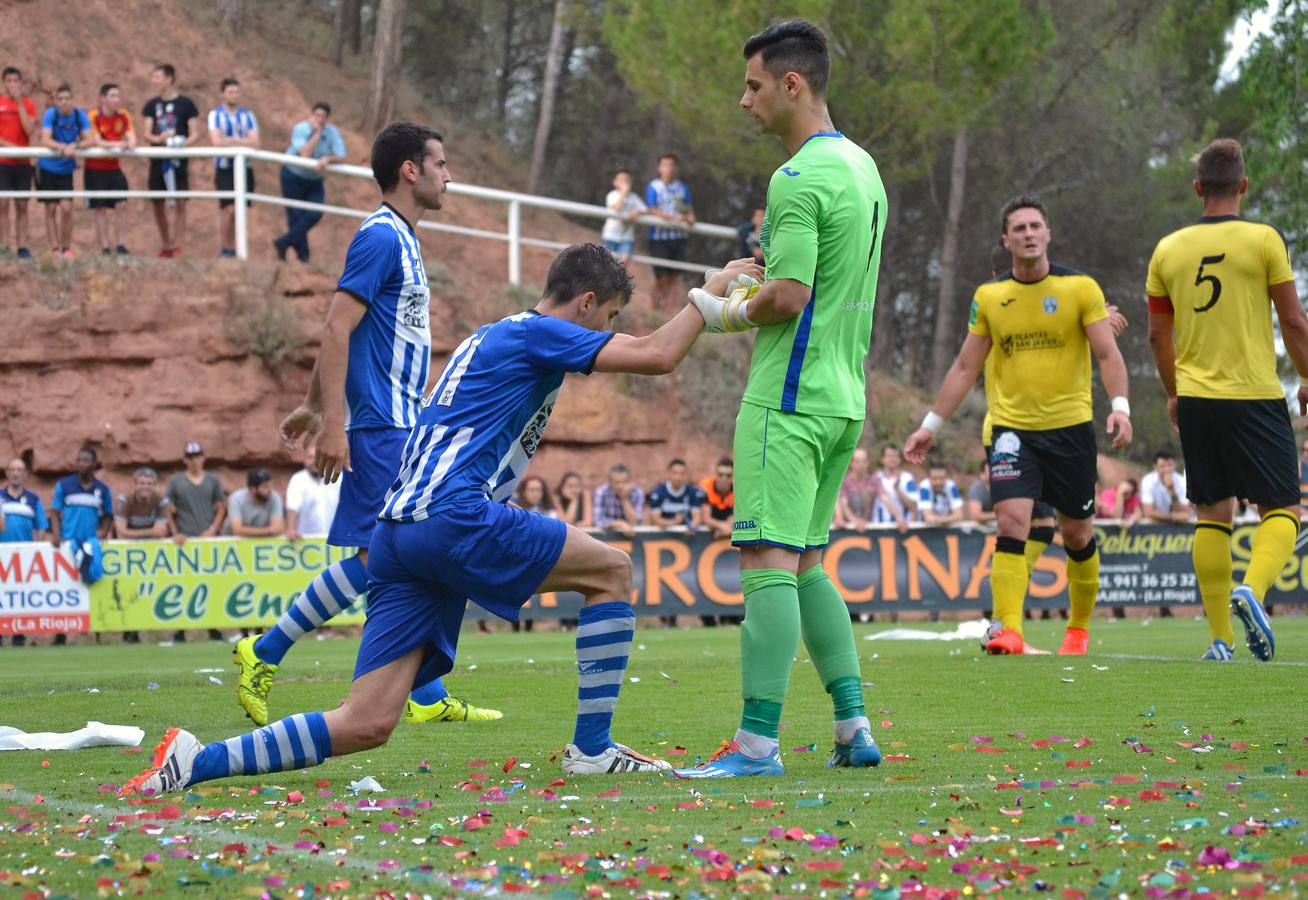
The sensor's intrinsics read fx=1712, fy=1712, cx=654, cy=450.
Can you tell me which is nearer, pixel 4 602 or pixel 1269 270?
pixel 1269 270

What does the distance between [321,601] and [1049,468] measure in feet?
15.8

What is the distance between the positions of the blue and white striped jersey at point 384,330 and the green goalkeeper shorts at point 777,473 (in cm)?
244

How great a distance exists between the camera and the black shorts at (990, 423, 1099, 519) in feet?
33.9

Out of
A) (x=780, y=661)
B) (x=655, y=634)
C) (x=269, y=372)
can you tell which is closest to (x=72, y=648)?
(x=655, y=634)

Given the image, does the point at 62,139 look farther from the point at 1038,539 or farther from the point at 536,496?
the point at 1038,539

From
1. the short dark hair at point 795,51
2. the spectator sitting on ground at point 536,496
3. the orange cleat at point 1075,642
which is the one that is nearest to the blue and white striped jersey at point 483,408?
the short dark hair at point 795,51

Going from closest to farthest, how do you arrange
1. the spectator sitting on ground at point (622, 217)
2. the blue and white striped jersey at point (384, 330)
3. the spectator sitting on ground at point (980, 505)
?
the blue and white striped jersey at point (384, 330) < the spectator sitting on ground at point (980, 505) < the spectator sitting on ground at point (622, 217)

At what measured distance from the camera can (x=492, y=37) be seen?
4288cm

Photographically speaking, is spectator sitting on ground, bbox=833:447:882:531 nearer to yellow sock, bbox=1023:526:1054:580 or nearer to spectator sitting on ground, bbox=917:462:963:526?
spectator sitting on ground, bbox=917:462:963:526

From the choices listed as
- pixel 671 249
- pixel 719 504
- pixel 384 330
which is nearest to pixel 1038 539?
pixel 384 330

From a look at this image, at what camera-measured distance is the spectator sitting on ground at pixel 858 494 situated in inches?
809

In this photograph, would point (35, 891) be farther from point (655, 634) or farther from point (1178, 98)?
point (1178, 98)

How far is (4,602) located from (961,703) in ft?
42.0

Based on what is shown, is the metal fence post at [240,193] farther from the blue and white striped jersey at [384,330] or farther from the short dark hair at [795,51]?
the short dark hair at [795,51]
